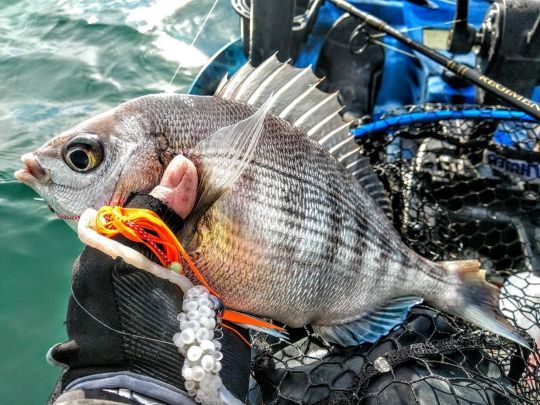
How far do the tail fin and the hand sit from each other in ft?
4.50

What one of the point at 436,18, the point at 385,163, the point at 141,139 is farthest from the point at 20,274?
the point at 436,18

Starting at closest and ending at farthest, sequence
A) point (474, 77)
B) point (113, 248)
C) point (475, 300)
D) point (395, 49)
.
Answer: point (113, 248) < point (475, 300) < point (474, 77) < point (395, 49)

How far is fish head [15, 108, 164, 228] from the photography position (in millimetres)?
1571

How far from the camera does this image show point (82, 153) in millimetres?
1581

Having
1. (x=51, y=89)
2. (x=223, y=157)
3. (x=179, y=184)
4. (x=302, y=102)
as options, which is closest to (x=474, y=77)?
(x=302, y=102)

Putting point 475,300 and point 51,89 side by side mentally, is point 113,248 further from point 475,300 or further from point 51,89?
point 51,89

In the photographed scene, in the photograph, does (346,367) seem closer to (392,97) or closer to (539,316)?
(539,316)

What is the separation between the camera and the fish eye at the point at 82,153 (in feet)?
5.16

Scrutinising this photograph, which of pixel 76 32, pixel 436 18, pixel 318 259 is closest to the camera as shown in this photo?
pixel 318 259

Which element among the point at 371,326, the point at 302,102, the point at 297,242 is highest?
the point at 302,102

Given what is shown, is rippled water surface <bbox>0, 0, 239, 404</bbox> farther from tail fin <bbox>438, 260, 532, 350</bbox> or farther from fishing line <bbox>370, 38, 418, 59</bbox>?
fishing line <bbox>370, 38, 418, 59</bbox>

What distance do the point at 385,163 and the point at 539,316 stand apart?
1144mm

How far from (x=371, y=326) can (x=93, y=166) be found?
4.62 feet

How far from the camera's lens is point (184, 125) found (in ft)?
5.57
